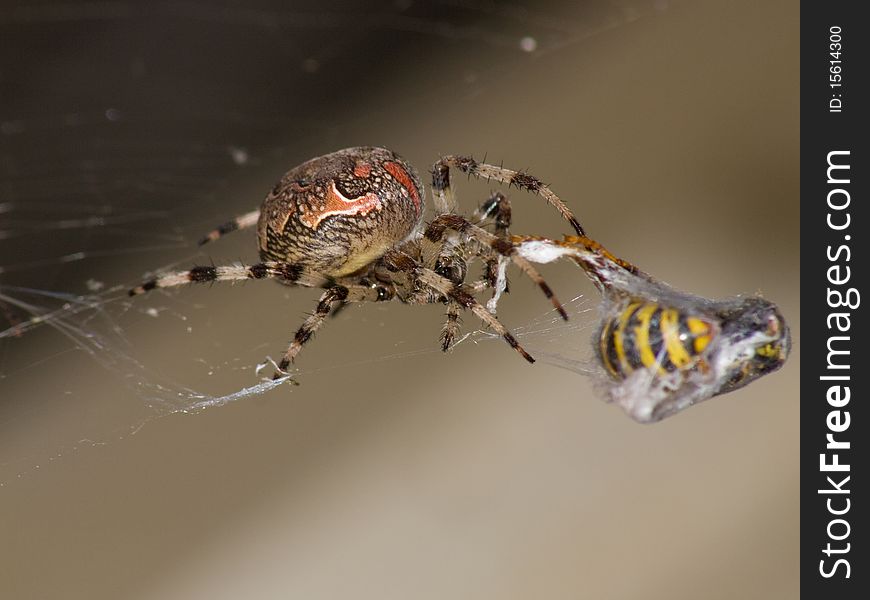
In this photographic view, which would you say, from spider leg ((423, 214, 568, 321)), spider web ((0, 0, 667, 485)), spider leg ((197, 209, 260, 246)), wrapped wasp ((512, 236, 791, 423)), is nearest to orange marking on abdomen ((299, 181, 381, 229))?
spider leg ((423, 214, 568, 321))

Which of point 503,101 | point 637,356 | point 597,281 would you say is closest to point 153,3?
point 503,101

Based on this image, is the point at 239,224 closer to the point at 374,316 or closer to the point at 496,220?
the point at 496,220

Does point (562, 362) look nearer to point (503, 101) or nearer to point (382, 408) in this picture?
point (382, 408)

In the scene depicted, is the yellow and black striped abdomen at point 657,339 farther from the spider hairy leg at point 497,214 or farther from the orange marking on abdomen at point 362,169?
the orange marking on abdomen at point 362,169

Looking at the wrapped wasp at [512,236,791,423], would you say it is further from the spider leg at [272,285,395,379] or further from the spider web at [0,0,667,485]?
the spider web at [0,0,667,485]

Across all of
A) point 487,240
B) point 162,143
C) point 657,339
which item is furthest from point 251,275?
point 162,143

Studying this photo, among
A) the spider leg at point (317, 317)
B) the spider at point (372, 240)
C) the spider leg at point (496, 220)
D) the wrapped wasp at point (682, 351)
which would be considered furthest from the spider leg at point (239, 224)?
the wrapped wasp at point (682, 351)
